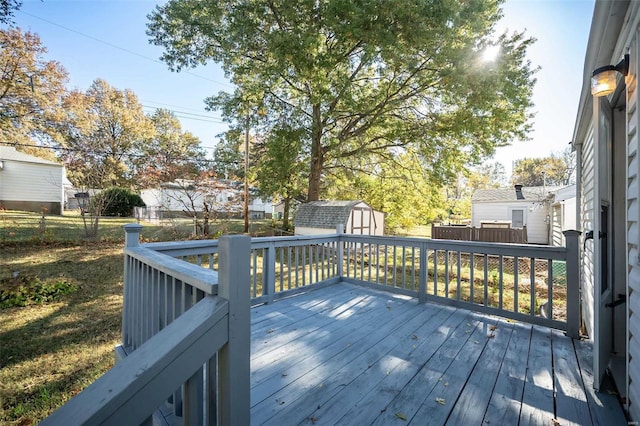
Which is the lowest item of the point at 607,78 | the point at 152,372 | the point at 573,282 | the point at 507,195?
the point at 573,282

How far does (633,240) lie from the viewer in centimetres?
171

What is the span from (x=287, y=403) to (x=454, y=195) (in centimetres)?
3449

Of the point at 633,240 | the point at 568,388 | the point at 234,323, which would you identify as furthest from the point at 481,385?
the point at 234,323

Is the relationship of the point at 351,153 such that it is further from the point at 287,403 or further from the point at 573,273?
the point at 287,403

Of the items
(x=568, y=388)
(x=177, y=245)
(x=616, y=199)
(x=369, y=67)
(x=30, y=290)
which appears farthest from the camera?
(x=369, y=67)

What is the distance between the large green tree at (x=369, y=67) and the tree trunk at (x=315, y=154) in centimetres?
5

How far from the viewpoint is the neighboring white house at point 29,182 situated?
1389 cm

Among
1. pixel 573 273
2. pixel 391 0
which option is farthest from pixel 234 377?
pixel 391 0

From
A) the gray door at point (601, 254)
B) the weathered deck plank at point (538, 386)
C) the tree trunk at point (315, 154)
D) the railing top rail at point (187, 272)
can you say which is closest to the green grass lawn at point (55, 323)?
the railing top rail at point (187, 272)

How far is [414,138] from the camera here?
33.4 feet

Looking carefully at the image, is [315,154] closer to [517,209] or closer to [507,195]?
[517,209]

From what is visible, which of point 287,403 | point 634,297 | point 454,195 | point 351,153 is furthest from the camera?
point 454,195

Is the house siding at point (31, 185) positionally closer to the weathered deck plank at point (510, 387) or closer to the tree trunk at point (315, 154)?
the tree trunk at point (315, 154)

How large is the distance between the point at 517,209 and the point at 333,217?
11.9m
